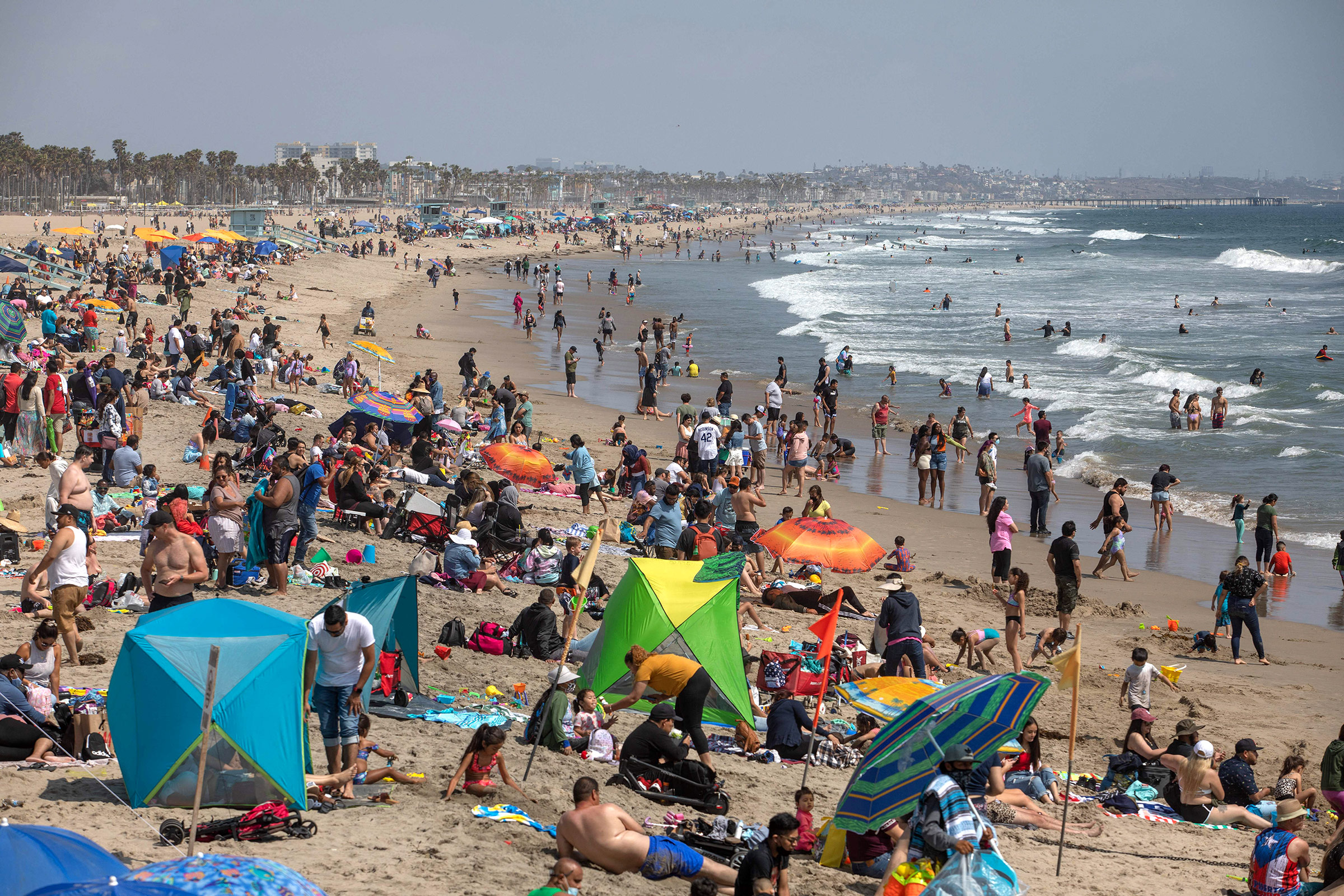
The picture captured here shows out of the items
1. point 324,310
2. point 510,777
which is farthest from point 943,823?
point 324,310

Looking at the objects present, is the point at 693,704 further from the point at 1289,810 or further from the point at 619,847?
the point at 1289,810

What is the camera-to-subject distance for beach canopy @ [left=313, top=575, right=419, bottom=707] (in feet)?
29.7

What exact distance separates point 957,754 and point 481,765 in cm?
299

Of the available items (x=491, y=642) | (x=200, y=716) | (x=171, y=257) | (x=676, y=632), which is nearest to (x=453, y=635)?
(x=491, y=642)

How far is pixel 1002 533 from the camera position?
1411 centimetres

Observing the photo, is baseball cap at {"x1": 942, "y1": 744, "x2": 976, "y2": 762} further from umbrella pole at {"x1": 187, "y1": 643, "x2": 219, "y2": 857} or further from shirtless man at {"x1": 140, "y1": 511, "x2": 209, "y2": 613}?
shirtless man at {"x1": 140, "y1": 511, "x2": 209, "y2": 613}

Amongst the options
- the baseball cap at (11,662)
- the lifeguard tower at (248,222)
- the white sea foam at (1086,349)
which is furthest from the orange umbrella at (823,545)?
the lifeguard tower at (248,222)

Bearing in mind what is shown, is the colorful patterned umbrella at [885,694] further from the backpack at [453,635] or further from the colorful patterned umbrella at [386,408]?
the colorful patterned umbrella at [386,408]

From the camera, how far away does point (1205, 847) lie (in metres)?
Result: 8.41

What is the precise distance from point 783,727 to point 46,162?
4300 inches

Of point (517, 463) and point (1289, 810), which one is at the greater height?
point (517, 463)

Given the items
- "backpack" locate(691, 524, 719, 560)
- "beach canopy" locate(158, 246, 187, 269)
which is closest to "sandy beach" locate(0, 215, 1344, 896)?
"backpack" locate(691, 524, 719, 560)

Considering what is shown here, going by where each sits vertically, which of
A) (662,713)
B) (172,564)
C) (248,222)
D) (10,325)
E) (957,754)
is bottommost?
(662,713)

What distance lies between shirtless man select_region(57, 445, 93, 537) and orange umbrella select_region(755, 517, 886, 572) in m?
7.00
